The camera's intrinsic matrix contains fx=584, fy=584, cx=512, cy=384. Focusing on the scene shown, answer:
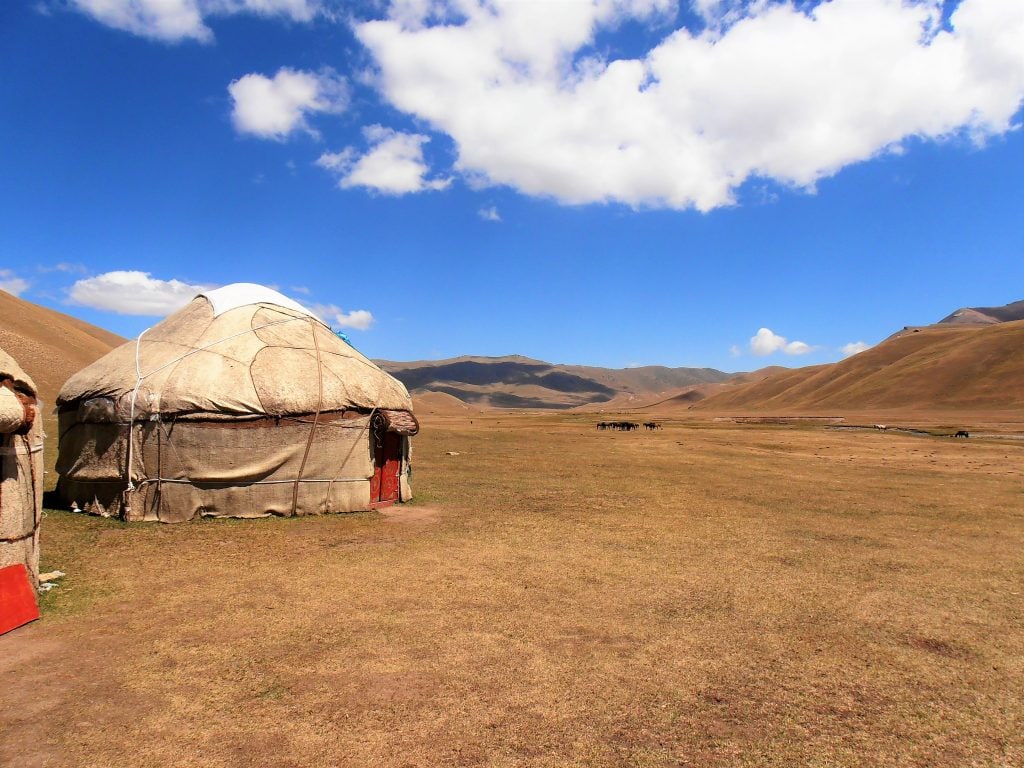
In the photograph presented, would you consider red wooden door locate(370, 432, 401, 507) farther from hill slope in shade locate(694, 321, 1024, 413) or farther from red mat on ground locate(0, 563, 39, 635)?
hill slope in shade locate(694, 321, 1024, 413)

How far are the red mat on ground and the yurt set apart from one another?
508 centimetres

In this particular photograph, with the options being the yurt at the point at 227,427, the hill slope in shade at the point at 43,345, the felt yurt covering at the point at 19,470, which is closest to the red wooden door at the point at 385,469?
the yurt at the point at 227,427

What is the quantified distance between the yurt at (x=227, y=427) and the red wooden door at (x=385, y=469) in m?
0.03

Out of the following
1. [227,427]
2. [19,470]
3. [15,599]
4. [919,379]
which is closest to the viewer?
[15,599]

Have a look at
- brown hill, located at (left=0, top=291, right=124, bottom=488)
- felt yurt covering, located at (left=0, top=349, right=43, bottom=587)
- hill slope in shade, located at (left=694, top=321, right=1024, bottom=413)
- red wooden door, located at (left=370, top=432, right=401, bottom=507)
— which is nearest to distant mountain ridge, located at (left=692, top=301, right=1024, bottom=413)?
hill slope in shade, located at (left=694, top=321, right=1024, bottom=413)

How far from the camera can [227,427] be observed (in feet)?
38.8

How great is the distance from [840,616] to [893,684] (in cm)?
173

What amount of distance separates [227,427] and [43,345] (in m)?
60.6

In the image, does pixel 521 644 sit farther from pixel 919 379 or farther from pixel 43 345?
pixel 919 379

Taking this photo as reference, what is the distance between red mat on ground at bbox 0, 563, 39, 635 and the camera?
627 cm

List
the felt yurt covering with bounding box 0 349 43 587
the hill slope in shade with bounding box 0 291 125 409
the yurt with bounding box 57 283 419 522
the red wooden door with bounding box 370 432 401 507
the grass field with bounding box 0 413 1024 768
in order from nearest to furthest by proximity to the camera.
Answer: the grass field with bounding box 0 413 1024 768 → the felt yurt covering with bounding box 0 349 43 587 → the yurt with bounding box 57 283 419 522 → the red wooden door with bounding box 370 432 401 507 → the hill slope in shade with bounding box 0 291 125 409

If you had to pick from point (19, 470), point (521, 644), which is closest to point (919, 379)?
point (521, 644)

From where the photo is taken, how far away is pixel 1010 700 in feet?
17.2

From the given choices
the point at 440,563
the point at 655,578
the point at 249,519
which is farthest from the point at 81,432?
the point at 655,578
